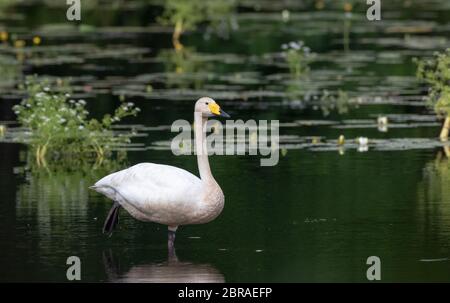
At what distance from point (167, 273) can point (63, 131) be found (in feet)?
24.6

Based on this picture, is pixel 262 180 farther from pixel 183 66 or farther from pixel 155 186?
pixel 183 66

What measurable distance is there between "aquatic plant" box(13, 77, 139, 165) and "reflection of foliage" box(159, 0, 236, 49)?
52.1ft

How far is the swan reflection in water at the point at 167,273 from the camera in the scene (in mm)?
13969

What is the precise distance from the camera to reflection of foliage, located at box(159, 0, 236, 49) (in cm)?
3959

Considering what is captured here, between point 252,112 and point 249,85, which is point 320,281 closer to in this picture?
point 252,112

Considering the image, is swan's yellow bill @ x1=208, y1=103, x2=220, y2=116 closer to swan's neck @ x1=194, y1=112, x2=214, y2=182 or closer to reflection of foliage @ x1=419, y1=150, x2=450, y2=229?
swan's neck @ x1=194, y1=112, x2=214, y2=182

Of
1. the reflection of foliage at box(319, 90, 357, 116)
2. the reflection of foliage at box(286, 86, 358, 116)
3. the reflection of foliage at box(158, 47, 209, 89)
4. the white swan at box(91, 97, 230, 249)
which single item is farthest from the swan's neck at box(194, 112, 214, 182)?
the reflection of foliage at box(158, 47, 209, 89)

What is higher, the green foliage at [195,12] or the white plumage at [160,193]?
the green foliage at [195,12]

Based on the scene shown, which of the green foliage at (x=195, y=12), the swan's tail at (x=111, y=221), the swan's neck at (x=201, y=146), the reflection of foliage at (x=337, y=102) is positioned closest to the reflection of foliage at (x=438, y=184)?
the swan's neck at (x=201, y=146)

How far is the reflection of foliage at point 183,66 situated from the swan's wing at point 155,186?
574 inches

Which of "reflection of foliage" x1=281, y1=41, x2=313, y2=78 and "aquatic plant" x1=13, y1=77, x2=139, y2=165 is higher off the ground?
"reflection of foliage" x1=281, y1=41, x2=313, y2=78

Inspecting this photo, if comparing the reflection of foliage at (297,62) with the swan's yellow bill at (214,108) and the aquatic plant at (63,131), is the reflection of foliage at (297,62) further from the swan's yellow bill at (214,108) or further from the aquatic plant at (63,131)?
the swan's yellow bill at (214,108)

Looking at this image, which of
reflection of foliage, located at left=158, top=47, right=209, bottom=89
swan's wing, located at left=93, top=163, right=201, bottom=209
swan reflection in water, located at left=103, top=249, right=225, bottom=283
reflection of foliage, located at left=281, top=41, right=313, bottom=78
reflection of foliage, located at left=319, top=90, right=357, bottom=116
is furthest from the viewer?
reflection of foliage, located at left=281, top=41, right=313, bottom=78
